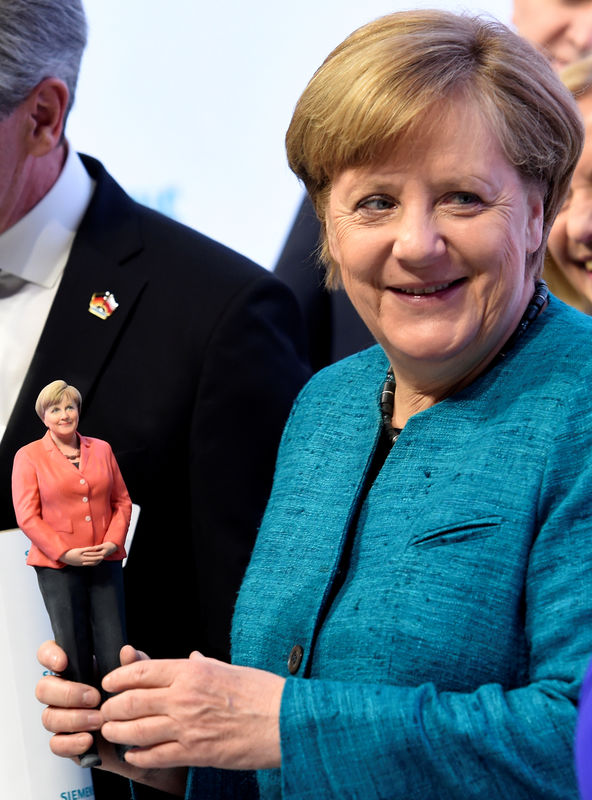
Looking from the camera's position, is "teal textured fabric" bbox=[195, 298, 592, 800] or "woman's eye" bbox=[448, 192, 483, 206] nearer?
"teal textured fabric" bbox=[195, 298, 592, 800]

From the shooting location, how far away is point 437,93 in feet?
4.56

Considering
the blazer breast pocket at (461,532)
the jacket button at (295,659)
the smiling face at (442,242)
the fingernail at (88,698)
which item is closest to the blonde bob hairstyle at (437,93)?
the smiling face at (442,242)

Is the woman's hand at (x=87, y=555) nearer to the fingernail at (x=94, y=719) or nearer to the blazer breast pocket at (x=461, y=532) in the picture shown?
the fingernail at (x=94, y=719)

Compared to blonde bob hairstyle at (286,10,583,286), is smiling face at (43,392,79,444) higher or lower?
lower

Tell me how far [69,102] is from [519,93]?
38.8 inches

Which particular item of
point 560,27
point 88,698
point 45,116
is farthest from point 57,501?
point 560,27

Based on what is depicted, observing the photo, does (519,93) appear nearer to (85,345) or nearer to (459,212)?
(459,212)

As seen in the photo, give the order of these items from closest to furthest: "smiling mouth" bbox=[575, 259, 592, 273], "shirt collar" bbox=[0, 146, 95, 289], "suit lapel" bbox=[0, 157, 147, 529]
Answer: "suit lapel" bbox=[0, 157, 147, 529]
"shirt collar" bbox=[0, 146, 95, 289]
"smiling mouth" bbox=[575, 259, 592, 273]

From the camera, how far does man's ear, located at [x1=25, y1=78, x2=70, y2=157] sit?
6.57ft

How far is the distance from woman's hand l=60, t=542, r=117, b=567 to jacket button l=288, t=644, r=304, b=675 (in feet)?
1.03

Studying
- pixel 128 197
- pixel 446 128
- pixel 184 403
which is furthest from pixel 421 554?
pixel 128 197

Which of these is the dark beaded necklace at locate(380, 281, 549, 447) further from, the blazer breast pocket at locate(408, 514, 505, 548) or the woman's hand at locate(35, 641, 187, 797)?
the woman's hand at locate(35, 641, 187, 797)

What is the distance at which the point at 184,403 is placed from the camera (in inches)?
75.9


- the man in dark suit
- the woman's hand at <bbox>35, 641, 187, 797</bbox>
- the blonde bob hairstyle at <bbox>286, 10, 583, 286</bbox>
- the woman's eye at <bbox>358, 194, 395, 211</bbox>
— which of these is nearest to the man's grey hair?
the man in dark suit
